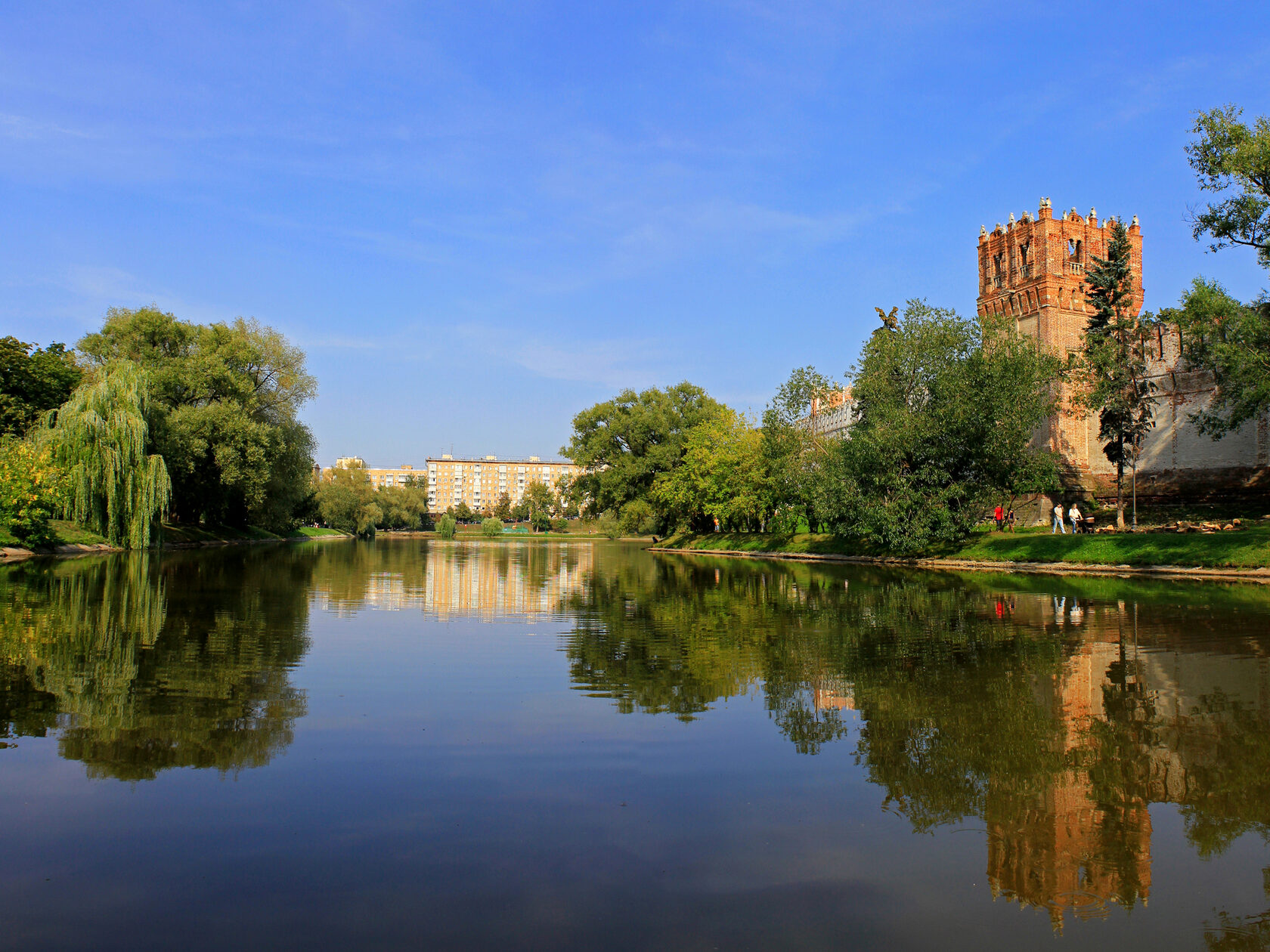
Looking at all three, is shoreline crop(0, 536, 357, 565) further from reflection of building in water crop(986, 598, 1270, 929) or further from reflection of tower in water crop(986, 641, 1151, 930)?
reflection of tower in water crop(986, 641, 1151, 930)

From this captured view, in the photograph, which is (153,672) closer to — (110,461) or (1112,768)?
(1112,768)

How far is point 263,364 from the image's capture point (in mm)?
50344

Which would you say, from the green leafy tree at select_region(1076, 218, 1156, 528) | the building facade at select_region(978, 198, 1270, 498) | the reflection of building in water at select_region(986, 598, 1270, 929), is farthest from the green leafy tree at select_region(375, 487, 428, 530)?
the reflection of building in water at select_region(986, 598, 1270, 929)

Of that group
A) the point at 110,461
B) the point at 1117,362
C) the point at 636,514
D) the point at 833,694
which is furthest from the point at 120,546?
the point at 1117,362

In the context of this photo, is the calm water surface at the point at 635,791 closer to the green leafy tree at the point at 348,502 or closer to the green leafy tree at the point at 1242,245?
the green leafy tree at the point at 1242,245

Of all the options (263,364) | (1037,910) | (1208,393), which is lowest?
(1037,910)

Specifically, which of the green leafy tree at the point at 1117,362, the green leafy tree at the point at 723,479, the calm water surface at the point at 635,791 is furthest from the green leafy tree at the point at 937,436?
the calm water surface at the point at 635,791

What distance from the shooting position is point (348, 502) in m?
90.8

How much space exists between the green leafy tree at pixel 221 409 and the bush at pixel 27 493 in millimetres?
8844

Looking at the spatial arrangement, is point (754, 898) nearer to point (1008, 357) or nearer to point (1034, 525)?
point (1008, 357)

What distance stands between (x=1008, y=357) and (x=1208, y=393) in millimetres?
11492

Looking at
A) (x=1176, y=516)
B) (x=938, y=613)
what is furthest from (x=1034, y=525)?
(x=938, y=613)

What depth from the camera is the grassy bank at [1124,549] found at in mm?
23688

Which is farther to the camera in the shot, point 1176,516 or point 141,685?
point 1176,516
